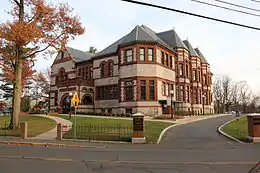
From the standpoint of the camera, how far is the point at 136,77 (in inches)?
1473

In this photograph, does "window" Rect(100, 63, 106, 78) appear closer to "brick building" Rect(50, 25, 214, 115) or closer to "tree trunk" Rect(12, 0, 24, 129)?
"brick building" Rect(50, 25, 214, 115)

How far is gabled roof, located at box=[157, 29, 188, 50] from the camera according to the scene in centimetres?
4737

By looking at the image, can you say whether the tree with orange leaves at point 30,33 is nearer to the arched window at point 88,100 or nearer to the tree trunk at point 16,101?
the tree trunk at point 16,101

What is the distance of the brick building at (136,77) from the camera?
124 feet

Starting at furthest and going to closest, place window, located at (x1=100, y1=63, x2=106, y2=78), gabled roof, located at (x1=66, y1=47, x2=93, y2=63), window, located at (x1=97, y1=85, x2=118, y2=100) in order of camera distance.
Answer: gabled roof, located at (x1=66, y1=47, x2=93, y2=63) < window, located at (x1=100, y1=63, x2=106, y2=78) < window, located at (x1=97, y1=85, x2=118, y2=100)

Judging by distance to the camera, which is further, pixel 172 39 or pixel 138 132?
pixel 172 39

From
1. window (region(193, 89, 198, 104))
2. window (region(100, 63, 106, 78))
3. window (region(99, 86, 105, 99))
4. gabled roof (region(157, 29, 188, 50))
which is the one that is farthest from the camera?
window (region(193, 89, 198, 104))

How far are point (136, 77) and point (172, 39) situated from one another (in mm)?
15079

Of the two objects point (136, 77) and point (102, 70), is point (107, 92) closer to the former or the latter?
point (102, 70)

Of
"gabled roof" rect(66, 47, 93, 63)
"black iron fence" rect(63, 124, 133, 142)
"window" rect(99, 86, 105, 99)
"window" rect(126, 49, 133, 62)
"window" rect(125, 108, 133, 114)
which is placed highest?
"gabled roof" rect(66, 47, 93, 63)

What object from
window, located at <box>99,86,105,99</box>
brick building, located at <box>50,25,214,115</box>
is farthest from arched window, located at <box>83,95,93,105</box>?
window, located at <box>99,86,105,99</box>

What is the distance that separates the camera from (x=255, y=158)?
11273mm

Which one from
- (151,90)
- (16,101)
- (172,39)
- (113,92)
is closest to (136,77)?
(151,90)

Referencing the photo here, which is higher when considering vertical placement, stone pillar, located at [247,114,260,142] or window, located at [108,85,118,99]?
window, located at [108,85,118,99]
